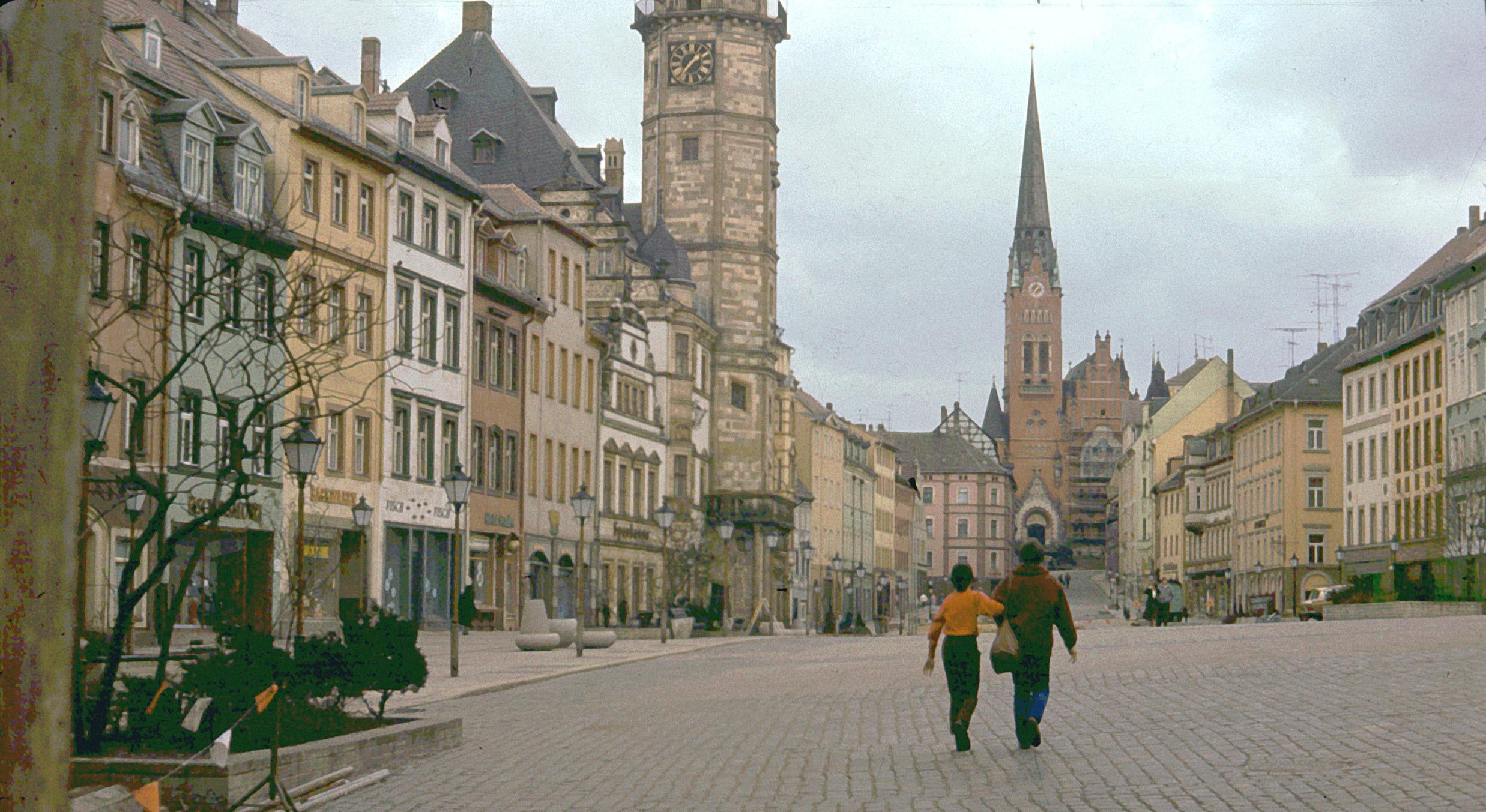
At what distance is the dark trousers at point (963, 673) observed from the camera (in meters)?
14.5

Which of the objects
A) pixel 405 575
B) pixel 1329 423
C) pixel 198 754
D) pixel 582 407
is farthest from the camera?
pixel 1329 423

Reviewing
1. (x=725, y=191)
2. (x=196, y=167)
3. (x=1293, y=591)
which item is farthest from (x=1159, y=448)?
(x=196, y=167)

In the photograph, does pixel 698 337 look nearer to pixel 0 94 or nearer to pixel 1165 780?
pixel 1165 780

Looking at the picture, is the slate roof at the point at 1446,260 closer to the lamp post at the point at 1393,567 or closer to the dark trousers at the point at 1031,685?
the lamp post at the point at 1393,567

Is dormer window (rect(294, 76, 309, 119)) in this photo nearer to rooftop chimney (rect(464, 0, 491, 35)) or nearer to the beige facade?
rooftop chimney (rect(464, 0, 491, 35))

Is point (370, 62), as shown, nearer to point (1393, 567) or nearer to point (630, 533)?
point (630, 533)

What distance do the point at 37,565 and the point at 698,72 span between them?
8398 cm

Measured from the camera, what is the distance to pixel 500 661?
3403 centimetres

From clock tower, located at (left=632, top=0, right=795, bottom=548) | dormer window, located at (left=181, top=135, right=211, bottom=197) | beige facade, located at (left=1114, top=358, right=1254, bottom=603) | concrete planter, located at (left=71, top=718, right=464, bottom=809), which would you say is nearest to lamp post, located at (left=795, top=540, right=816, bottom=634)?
clock tower, located at (left=632, top=0, right=795, bottom=548)

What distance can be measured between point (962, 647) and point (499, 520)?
140 ft

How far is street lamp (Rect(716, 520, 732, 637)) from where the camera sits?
53.3 m

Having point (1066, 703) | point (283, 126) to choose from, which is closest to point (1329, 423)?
point (283, 126)

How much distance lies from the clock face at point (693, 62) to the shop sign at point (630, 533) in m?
23.2

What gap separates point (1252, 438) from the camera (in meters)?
105
